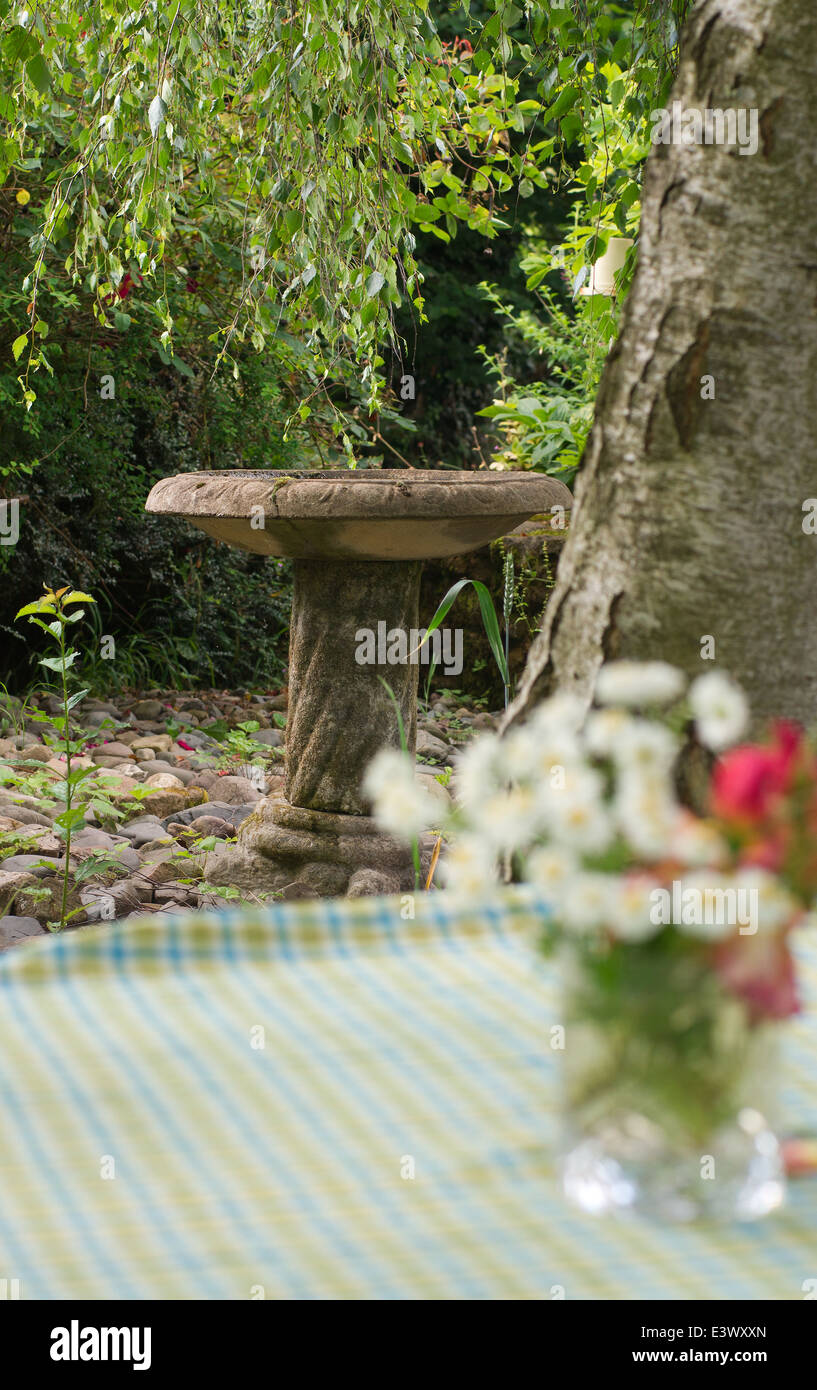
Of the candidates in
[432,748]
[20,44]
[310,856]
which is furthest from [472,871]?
[432,748]

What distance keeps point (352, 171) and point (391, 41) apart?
1.26ft

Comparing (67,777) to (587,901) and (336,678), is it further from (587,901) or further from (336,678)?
(587,901)

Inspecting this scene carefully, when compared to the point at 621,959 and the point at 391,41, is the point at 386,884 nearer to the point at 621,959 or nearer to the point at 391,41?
the point at 391,41

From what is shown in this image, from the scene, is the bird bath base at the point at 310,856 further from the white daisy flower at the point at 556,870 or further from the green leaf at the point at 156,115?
the white daisy flower at the point at 556,870

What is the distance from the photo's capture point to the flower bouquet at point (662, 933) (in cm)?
69

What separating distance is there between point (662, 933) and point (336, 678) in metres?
2.77

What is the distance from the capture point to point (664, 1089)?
72cm

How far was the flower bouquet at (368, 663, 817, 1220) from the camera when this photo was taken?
0.69 m

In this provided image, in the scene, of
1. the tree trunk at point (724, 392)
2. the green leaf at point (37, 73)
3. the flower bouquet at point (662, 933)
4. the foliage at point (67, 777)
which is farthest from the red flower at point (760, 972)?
the green leaf at point (37, 73)

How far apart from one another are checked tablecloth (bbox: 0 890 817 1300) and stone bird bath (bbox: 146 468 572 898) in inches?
82.8

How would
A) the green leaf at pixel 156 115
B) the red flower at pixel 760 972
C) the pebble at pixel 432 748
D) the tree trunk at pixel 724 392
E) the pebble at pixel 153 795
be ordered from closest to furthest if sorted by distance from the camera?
the red flower at pixel 760 972
the tree trunk at pixel 724 392
the green leaf at pixel 156 115
the pebble at pixel 153 795
the pebble at pixel 432 748

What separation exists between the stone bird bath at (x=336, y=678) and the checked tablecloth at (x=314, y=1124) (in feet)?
6.90

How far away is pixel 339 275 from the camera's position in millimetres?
3342
